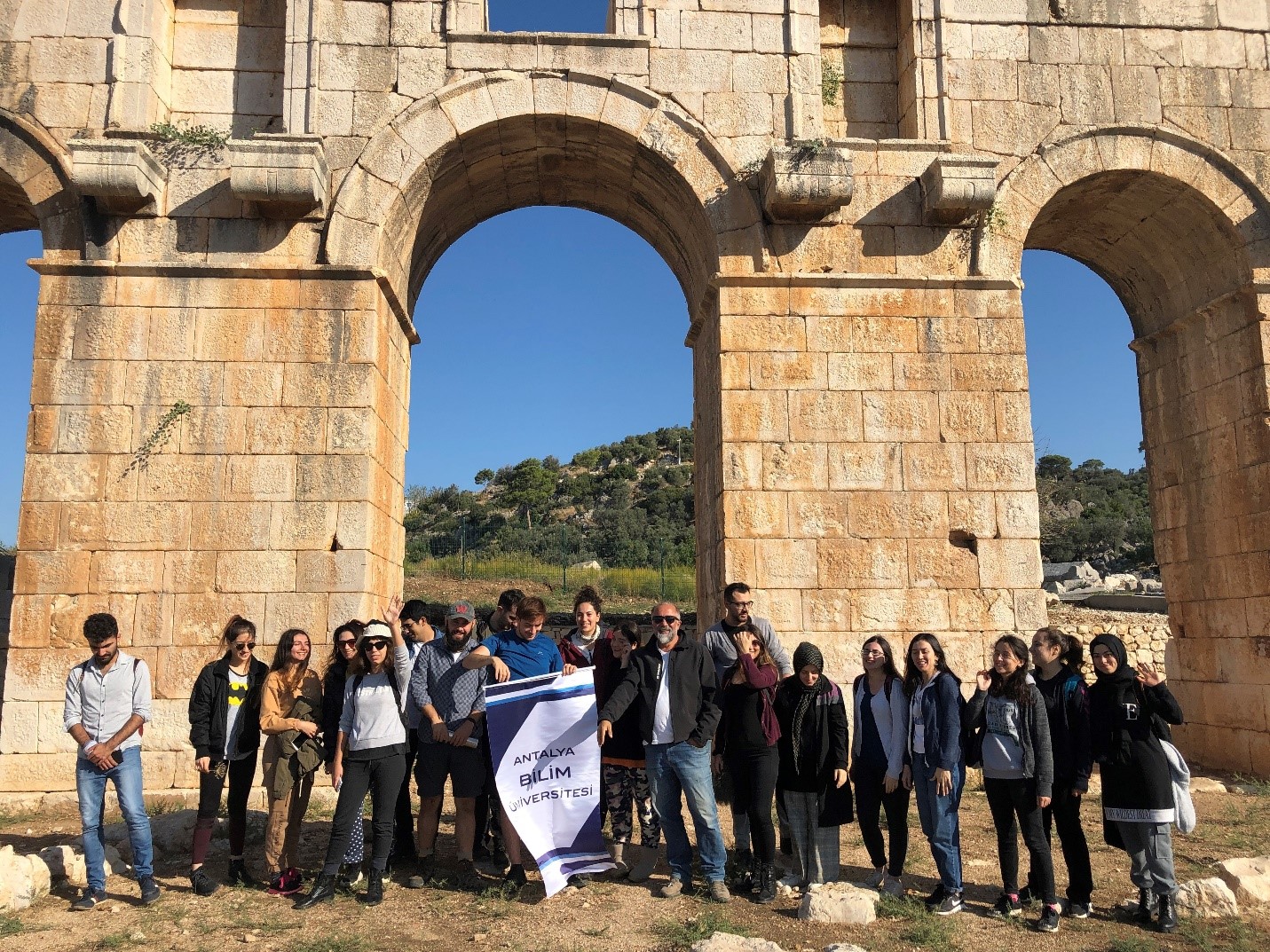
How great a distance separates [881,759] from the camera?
548 centimetres

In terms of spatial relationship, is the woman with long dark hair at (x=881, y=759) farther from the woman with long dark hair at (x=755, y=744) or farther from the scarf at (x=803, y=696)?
the woman with long dark hair at (x=755, y=744)

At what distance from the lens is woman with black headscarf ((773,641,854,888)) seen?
5.31 m

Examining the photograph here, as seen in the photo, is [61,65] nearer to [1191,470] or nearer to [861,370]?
[861,370]

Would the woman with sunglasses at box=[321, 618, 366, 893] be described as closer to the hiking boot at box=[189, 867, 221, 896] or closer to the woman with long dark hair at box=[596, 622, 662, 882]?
the hiking boot at box=[189, 867, 221, 896]

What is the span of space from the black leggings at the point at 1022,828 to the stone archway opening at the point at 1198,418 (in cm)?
515

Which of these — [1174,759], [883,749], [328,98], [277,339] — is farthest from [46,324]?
[1174,759]

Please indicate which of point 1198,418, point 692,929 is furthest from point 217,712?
point 1198,418

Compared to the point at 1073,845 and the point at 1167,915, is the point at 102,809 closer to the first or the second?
the point at 1073,845

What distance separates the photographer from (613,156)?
9164 mm

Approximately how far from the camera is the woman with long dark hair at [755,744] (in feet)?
17.4

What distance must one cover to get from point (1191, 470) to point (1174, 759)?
5.91 meters

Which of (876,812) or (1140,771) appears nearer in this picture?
(1140,771)

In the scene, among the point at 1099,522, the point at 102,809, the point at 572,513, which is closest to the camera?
the point at 102,809

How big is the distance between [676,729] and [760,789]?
22.0 inches
